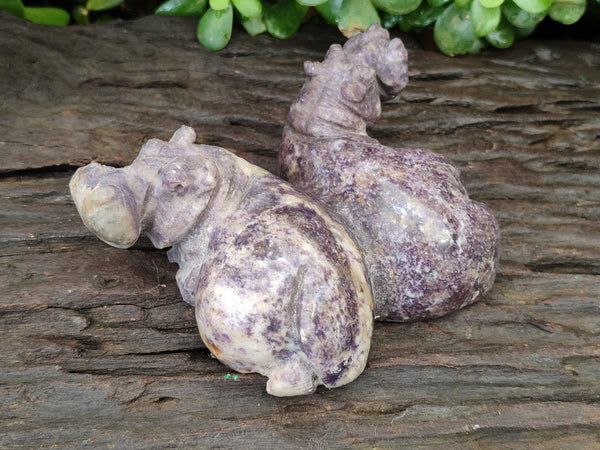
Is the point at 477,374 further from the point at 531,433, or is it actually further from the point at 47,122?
the point at 47,122

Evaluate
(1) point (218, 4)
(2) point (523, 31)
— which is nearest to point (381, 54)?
(1) point (218, 4)

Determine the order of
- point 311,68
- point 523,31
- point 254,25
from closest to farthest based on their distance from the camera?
point 311,68 < point 254,25 < point 523,31

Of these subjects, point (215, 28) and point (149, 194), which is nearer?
point (149, 194)

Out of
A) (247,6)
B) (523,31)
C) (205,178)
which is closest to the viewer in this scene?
(205,178)

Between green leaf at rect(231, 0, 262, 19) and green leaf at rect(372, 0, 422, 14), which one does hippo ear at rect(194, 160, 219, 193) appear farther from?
green leaf at rect(372, 0, 422, 14)

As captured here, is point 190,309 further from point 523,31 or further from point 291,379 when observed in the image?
point 523,31

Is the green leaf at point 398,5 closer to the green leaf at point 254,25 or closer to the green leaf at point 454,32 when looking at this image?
the green leaf at point 454,32
